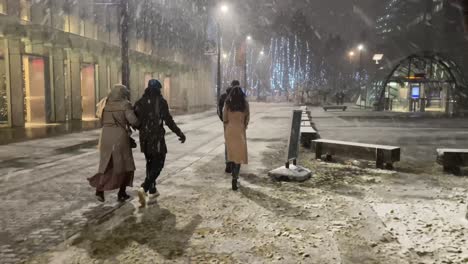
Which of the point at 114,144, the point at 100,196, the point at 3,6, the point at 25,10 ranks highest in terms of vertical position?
the point at 25,10

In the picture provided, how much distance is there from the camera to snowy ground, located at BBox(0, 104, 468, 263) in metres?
Answer: 4.34

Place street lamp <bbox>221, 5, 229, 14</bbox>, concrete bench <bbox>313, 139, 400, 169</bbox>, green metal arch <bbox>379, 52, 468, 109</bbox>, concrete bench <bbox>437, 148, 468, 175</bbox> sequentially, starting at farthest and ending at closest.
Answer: street lamp <bbox>221, 5, 229, 14</bbox> < green metal arch <bbox>379, 52, 468, 109</bbox> < concrete bench <bbox>313, 139, 400, 169</bbox> < concrete bench <bbox>437, 148, 468, 175</bbox>

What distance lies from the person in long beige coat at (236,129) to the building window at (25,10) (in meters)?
15.2

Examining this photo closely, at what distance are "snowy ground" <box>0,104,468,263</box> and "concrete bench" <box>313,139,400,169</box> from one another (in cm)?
33

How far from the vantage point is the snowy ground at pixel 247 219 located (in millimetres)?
4340

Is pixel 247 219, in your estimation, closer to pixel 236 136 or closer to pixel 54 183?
pixel 236 136

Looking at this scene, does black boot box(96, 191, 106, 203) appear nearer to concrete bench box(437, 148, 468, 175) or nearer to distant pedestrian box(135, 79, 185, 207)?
distant pedestrian box(135, 79, 185, 207)

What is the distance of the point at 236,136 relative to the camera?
715 cm

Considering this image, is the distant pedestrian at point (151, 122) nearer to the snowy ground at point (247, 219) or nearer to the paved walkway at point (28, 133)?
the snowy ground at point (247, 219)

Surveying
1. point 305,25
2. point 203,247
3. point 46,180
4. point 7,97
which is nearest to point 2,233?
point 203,247

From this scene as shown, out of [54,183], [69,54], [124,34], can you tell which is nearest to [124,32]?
[124,34]

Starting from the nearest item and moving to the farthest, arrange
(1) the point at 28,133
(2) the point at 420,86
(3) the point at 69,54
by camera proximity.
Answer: (1) the point at 28,133
(3) the point at 69,54
(2) the point at 420,86

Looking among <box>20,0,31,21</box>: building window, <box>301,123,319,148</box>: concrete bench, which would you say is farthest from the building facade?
<box>301,123,319,148</box>: concrete bench

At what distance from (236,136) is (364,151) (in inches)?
144
